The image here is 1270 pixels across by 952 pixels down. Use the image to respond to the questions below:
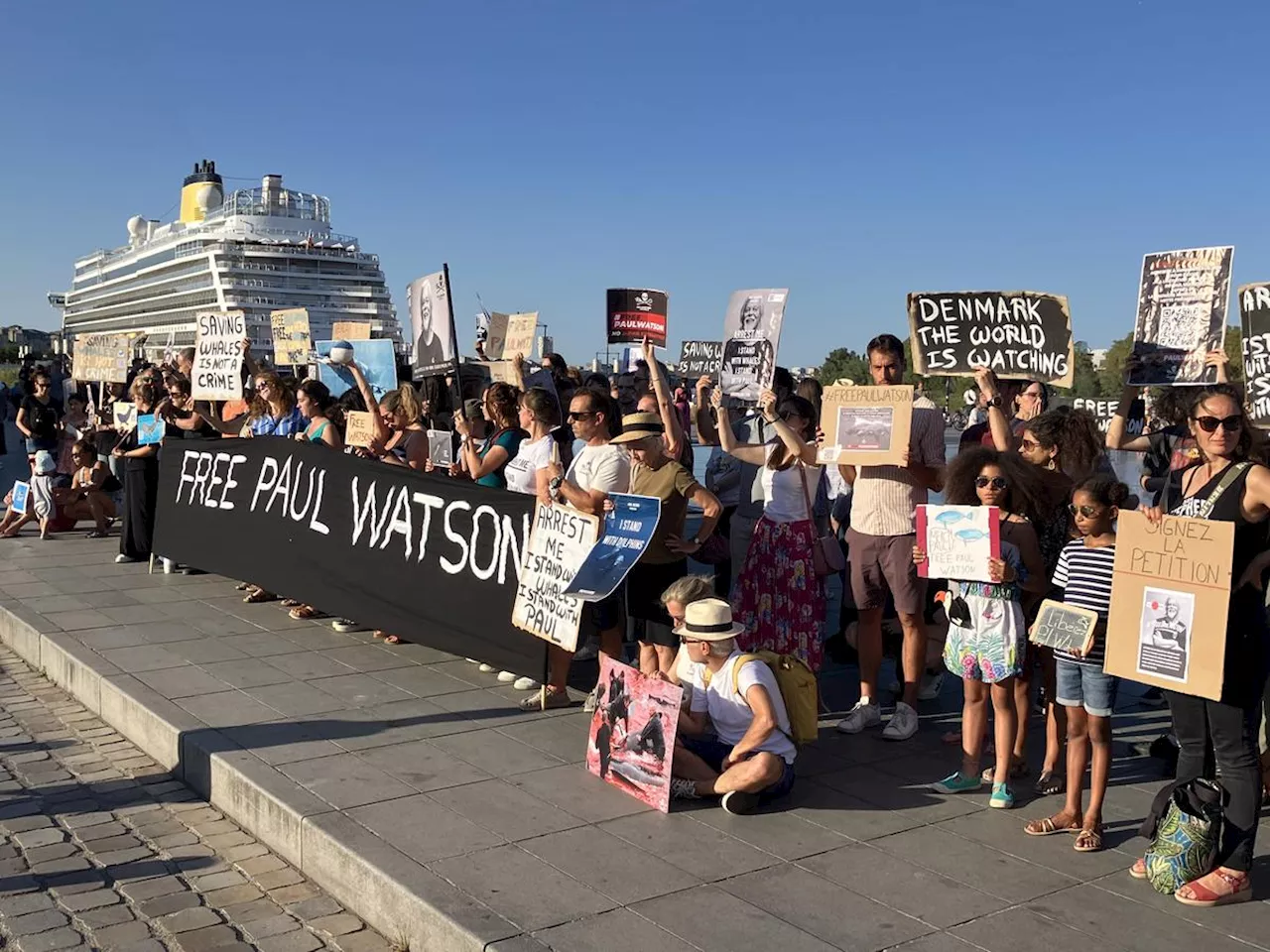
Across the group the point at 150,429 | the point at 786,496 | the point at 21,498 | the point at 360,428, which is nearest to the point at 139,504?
the point at 150,429

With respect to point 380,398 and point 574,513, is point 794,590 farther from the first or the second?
point 380,398

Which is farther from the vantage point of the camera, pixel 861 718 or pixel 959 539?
pixel 861 718

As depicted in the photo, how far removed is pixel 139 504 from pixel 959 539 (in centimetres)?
871

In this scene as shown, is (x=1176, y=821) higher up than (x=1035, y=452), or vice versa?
(x=1035, y=452)

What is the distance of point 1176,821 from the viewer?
428 cm

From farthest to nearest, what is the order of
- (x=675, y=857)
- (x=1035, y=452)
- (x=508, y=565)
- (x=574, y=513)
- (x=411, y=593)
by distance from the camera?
(x=411, y=593)
(x=508, y=565)
(x=574, y=513)
(x=1035, y=452)
(x=675, y=857)

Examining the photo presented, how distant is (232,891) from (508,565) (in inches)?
104

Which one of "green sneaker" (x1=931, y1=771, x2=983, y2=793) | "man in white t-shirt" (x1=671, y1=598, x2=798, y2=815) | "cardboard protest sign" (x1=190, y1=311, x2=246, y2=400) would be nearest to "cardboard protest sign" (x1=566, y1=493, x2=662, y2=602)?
"man in white t-shirt" (x1=671, y1=598, x2=798, y2=815)

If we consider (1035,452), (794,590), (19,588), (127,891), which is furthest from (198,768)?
(19,588)

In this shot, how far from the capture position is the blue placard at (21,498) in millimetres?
13188

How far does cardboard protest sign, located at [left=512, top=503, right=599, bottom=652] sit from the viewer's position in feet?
20.5

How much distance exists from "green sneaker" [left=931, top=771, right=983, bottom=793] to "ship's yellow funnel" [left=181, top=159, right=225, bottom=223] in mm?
90153

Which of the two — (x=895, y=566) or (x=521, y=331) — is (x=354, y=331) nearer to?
(x=521, y=331)

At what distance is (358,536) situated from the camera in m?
8.32
